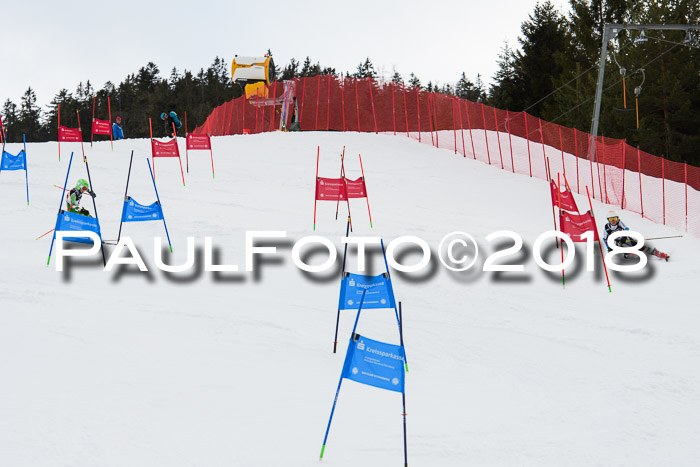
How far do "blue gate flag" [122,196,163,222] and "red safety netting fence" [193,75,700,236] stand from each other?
44.6ft

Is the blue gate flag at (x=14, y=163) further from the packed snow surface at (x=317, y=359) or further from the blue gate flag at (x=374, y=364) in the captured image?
the blue gate flag at (x=374, y=364)

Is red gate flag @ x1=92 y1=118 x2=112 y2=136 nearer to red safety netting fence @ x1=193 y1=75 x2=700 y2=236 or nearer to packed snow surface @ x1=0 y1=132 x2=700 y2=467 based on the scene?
packed snow surface @ x1=0 y1=132 x2=700 y2=467

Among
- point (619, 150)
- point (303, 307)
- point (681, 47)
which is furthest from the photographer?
point (681, 47)

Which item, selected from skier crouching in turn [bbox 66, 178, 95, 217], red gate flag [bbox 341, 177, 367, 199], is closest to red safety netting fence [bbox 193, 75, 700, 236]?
red gate flag [bbox 341, 177, 367, 199]

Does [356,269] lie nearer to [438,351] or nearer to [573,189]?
[438,351]

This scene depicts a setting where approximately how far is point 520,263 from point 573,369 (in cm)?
561

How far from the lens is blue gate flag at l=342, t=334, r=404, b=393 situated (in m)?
5.10

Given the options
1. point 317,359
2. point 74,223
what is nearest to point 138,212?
point 74,223

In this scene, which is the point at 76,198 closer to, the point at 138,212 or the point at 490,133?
the point at 138,212

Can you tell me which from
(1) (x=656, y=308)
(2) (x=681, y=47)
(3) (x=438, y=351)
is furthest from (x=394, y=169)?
(2) (x=681, y=47)

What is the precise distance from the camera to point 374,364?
5160mm

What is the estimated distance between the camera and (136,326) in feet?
26.8

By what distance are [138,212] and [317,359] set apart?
6.04 m

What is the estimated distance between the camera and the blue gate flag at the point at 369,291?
22.9 ft
